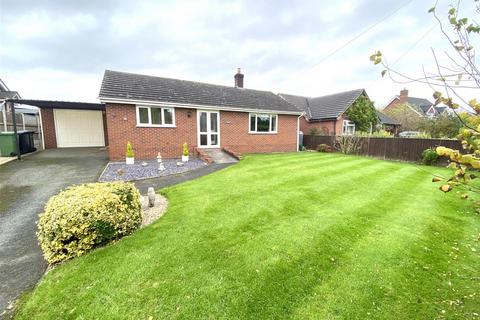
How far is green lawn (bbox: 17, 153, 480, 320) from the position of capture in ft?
8.55

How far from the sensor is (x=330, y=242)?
12.8 feet

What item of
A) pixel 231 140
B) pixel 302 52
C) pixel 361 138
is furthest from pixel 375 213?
pixel 302 52

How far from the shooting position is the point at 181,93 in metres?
14.1

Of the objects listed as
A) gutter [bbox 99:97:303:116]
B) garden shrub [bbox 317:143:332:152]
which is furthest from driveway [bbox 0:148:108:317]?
garden shrub [bbox 317:143:332:152]

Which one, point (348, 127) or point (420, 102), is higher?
point (420, 102)

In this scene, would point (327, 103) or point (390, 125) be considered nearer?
point (327, 103)

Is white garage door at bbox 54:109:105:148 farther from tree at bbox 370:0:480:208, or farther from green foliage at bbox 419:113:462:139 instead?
green foliage at bbox 419:113:462:139

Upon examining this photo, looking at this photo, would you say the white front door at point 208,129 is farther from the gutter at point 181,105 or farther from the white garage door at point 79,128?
the white garage door at point 79,128

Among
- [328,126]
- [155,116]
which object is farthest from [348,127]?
[155,116]

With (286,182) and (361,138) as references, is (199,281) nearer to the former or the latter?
(286,182)

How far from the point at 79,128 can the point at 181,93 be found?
915 centimetres

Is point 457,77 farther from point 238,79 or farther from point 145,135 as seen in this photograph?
point 238,79

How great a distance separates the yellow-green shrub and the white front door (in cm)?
996

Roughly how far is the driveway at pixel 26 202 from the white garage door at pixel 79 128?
484 centimetres
